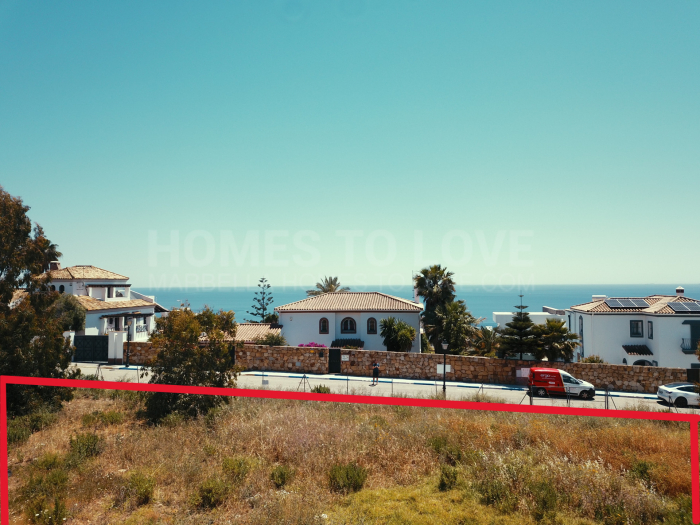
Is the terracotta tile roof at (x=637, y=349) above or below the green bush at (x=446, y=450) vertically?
below

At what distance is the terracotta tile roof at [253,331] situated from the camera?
39.2 metres

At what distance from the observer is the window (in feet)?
129

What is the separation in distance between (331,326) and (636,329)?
2801 cm

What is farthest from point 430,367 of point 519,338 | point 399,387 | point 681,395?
point 681,395

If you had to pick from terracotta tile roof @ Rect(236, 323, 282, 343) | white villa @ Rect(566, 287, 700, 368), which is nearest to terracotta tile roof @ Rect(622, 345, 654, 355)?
white villa @ Rect(566, 287, 700, 368)

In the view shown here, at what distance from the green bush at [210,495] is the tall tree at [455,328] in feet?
105

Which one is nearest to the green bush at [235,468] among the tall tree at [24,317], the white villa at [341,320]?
the tall tree at [24,317]

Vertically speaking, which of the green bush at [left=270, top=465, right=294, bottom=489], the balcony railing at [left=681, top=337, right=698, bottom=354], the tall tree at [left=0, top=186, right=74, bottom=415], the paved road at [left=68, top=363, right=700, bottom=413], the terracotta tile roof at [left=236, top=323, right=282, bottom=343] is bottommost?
the paved road at [left=68, top=363, right=700, bottom=413]

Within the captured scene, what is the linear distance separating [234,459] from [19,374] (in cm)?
1093

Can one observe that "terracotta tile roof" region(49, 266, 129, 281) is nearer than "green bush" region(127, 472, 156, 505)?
No

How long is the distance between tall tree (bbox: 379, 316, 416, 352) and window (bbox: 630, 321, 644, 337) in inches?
789

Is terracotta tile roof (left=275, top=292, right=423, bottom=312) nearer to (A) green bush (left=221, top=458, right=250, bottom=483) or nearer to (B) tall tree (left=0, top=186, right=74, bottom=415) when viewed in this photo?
(B) tall tree (left=0, top=186, right=74, bottom=415)

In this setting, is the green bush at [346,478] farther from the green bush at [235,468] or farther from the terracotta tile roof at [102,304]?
the terracotta tile roof at [102,304]

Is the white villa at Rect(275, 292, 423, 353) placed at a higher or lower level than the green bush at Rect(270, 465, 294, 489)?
higher
